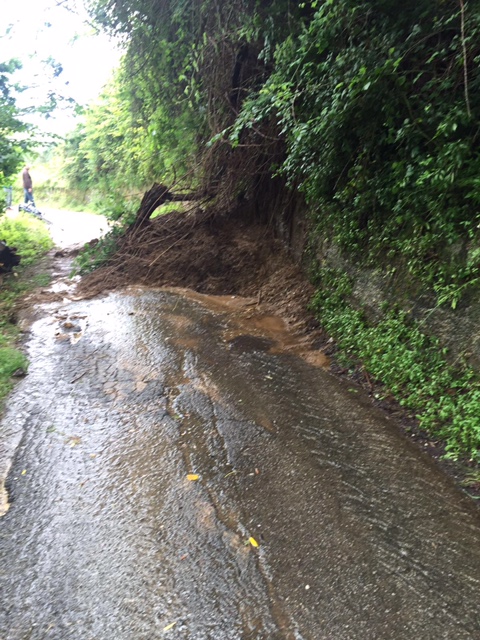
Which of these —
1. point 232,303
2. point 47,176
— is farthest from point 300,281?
point 47,176

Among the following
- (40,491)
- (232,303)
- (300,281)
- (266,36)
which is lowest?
(40,491)

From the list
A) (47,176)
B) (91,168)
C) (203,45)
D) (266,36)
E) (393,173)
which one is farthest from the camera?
(47,176)

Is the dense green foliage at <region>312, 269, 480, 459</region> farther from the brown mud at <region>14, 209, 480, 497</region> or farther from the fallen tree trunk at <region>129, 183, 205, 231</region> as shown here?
the fallen tree trunk at <region>129, 183, 205, 231</region>

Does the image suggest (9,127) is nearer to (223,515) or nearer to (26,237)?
(26,237)

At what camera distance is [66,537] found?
307cm

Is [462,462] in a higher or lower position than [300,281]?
lower

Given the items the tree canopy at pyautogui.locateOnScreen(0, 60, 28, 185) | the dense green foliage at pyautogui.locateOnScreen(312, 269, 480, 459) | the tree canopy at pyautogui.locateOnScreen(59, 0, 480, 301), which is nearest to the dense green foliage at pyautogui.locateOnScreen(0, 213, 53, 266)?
the tree canopy at pyautogui.locateOnScreen(0, 60, 28, 185)

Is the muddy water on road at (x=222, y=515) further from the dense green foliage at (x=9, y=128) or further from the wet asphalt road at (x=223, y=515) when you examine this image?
the dense green foliage at (x=9, y=128)

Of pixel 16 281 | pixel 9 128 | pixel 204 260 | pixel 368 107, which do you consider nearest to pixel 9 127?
pixel 9 128

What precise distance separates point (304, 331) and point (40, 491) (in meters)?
3.88

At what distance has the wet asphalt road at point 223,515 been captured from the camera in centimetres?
253

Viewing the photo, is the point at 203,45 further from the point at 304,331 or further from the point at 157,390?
the point at 157,390

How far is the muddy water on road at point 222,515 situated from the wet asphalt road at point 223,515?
0.01m

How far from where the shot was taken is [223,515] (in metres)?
3.20
